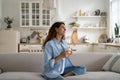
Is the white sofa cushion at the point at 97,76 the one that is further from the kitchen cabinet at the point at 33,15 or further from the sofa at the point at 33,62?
the kitchen cabinet at the point at 33,15

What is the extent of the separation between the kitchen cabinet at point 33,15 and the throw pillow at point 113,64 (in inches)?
172

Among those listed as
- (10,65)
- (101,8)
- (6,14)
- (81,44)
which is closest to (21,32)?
(6,14)

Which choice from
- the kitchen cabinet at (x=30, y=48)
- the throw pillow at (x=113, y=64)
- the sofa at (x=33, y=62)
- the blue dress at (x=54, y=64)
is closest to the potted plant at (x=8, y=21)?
the kitchen cabinet at (x=30, y=48)

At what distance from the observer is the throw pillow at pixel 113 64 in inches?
145

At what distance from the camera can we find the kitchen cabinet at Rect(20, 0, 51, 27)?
7.97 metres

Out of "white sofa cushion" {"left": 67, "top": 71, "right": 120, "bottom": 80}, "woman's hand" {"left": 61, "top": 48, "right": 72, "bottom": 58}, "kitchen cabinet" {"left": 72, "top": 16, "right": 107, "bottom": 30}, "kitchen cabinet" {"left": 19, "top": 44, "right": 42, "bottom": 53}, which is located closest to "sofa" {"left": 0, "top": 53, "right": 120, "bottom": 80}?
"white sofa cushion" {"left": 67, "top": 71, "right": 120, "bottom": 80}

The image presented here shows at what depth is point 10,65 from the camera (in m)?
3.90

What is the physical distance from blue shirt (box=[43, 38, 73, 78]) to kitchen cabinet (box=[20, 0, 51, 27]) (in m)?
4.71

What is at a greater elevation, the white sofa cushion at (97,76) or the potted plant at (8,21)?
the potted plant at (8,21)

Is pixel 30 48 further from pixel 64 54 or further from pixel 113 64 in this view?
pixel 64 54

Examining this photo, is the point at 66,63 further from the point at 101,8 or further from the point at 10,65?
the point at 101,8

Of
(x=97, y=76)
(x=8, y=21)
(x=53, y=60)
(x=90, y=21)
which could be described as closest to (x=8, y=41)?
(x=8, y=21)

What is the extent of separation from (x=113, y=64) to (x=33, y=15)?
185 inches

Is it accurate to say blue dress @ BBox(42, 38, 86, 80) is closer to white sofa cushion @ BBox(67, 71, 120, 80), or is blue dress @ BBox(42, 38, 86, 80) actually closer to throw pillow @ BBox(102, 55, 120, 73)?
white sofa cushion @ BBox(67, 71, 120, 80)
